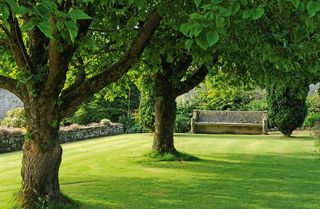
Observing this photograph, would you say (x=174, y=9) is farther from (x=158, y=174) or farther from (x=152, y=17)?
(x=158, y=174)

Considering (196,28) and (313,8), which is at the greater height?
(313,8)

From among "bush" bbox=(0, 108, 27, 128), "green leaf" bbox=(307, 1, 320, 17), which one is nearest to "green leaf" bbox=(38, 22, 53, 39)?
"green leaf" bbox=(307, 1, 320, 17)

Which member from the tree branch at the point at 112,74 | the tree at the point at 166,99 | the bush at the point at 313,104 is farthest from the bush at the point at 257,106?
the tree branch at the point at 112,74

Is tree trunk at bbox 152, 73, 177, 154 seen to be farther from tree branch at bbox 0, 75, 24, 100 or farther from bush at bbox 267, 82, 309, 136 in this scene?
bush at bbox 267, 82, 309, 136

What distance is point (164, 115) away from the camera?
1497 centimetres

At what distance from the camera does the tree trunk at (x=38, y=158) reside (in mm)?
7246

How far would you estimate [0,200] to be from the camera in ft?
28.1

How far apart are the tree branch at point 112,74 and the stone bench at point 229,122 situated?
19.9m

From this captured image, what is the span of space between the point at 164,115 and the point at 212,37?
11.9m

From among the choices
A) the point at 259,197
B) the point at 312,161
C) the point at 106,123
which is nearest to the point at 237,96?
the point at 106,123

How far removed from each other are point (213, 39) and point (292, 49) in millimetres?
3061

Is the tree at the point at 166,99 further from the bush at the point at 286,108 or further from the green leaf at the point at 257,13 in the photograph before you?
the green leaf at the point at 257,13

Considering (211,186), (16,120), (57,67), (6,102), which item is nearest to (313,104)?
(16,120)

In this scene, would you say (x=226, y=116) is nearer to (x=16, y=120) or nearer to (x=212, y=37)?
(x=16, y=120)
